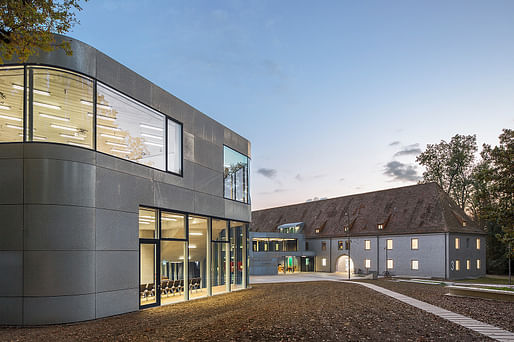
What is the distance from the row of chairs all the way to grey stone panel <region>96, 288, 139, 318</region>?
20.7 inches

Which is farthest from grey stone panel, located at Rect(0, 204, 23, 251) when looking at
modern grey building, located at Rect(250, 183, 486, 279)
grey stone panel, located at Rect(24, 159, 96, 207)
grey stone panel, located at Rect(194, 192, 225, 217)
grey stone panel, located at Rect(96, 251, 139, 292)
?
modern grey building, located at Rect(250, 183, 486, 279)

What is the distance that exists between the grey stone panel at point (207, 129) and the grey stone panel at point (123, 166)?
4144 millimetres

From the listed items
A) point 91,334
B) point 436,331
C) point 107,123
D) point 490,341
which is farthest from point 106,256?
point 490,341

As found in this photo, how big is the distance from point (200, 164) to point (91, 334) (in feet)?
33.3

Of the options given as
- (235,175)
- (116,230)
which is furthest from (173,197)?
(235,175)

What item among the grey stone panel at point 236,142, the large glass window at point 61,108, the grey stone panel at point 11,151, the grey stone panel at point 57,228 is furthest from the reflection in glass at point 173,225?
the grey stone panel at point 236,142

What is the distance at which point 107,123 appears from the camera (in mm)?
14398

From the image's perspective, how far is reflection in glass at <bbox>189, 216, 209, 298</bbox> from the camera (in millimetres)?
18625

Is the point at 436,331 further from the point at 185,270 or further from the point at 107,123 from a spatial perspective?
the point at 107,123

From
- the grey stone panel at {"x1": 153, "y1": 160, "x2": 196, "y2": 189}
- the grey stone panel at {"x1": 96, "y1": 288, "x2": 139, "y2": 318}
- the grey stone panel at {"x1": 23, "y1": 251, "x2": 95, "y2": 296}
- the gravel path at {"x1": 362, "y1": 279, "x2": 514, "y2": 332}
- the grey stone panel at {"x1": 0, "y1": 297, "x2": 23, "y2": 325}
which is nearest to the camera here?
the grey stone panel at {"x1": 0, "y1": 297, "x2": 23, "y2": 325}

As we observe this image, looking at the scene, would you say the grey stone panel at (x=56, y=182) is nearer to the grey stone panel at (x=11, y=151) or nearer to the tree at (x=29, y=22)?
the grey stone panel at (x=11, y=151)

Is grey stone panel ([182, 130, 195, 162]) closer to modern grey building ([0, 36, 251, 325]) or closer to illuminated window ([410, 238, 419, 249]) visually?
modern grey building ([0, 36, 251, 325])

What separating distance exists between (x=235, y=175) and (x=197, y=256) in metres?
5.86

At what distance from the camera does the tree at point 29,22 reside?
8.95m
